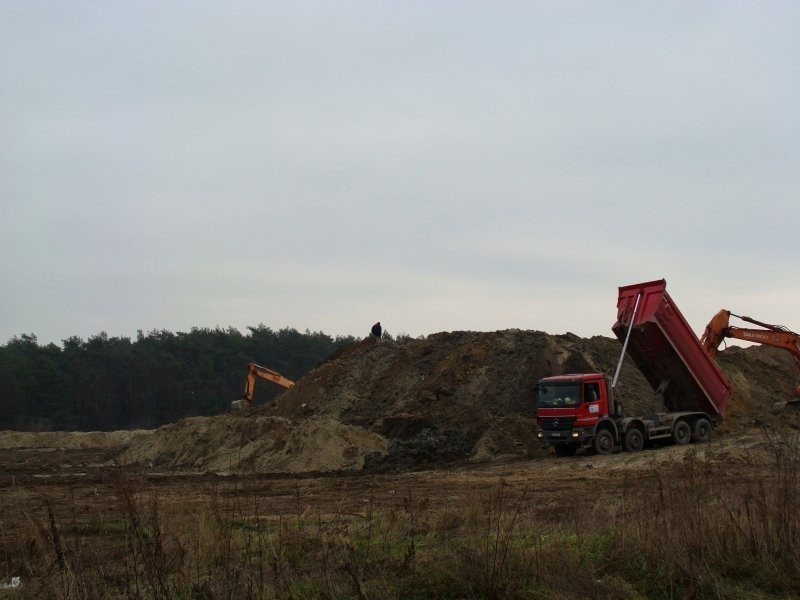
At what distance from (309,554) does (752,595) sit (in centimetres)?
396

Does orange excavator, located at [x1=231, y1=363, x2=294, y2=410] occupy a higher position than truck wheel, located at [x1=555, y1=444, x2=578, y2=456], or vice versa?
orange excavator, located at [x1=231, y1=363, x2=294, y2=410]

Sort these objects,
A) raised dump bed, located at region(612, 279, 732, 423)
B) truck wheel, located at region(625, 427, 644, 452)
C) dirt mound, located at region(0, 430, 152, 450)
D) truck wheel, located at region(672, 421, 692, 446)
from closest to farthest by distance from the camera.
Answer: raised dump bed, located at region(612, 279, 732, 423) < truck wheel, located at region(625, 427, 644, 452) < truck wheel, located at region(672, 421, 692, 446) < dirt mound, located at region(0, 430, 152, 450)

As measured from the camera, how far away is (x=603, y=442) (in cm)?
2578

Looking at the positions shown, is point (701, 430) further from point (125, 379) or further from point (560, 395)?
point (125, 379)

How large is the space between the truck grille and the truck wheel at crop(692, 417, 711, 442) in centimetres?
476

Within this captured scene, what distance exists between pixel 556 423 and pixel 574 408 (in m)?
0.70

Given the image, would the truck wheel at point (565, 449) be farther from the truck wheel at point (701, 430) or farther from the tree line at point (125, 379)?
the tree line at point (125, 379)

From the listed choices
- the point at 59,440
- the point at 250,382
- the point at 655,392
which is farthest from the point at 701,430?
the point at 59,440

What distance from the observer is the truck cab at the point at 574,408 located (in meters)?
25.5

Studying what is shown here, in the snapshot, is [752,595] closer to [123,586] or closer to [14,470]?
[123,586]

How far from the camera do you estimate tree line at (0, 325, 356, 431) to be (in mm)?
68500

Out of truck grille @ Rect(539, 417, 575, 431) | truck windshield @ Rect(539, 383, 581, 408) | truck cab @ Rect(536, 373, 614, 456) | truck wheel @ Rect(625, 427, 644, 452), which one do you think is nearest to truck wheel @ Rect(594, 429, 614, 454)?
truck cab @ Rect(536, 373, 614, 456)

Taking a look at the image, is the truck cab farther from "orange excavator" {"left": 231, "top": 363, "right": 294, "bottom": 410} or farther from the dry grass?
"orange excavator" {"left": 231, "top": 363, "right": 294, "bottom": 410}

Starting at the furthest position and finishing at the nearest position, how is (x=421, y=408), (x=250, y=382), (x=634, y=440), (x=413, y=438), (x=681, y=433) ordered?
(x=250, y=382), (x=421, y=408), (x=413, y=438), (x=681, y=433), (x=634, y=440)
